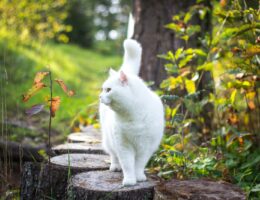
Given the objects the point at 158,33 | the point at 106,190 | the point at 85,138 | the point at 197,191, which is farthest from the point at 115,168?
the point at 158,33

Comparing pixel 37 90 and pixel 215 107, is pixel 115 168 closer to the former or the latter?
pixel 37 90

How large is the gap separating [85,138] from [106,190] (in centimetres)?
142

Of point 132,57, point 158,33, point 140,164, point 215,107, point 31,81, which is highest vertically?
point 158,33

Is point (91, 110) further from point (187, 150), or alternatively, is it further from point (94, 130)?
point (187, 150)

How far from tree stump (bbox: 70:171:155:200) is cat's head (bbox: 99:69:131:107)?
496mm

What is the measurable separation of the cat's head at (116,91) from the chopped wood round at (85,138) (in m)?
1.38

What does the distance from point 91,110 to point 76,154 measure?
186 cm

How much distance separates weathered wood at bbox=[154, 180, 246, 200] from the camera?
2160 millimetres

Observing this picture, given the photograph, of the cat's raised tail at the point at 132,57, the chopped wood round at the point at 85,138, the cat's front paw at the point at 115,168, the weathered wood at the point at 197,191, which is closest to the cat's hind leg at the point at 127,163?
the weathered wood at the point at 197,191

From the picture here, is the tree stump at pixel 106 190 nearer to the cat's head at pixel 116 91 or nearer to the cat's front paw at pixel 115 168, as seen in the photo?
the cat's front paw at pixel 115 168

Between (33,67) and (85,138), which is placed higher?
(33,67)

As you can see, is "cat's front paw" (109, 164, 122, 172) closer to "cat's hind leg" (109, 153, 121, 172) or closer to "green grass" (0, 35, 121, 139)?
"cat's hind leg" (109, 153, 121, 172)

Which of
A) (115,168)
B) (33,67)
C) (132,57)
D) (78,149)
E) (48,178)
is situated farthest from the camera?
(33,67)

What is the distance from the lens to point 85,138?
3.70 metres
